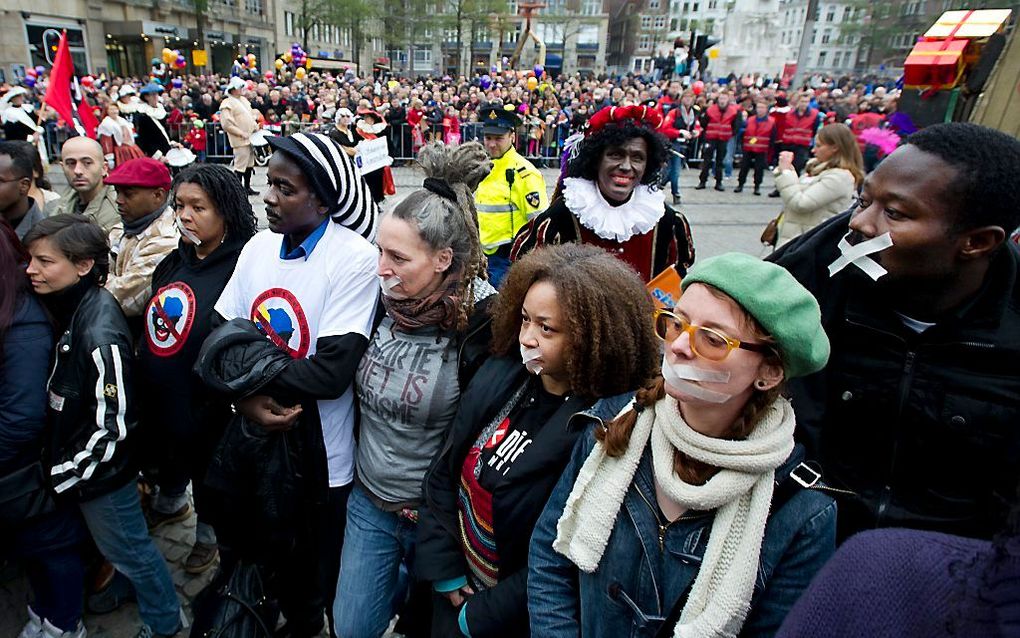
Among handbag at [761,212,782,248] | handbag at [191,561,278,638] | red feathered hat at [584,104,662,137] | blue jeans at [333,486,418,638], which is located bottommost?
handbag at [191,561,278,638]

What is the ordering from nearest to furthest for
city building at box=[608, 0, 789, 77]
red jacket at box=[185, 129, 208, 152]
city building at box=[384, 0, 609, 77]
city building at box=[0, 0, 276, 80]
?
red jacket at box=[185, 129, 208, 152], city building at box=[0, 0, 276, 80], city building at box=[384, 0, 609, 77], city building at box=[608, 0, 789, 77]

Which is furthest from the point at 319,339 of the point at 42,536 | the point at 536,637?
the point at 42,536

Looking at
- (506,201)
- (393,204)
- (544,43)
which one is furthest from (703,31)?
(393,204)

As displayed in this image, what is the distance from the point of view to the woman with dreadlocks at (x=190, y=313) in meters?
2.64

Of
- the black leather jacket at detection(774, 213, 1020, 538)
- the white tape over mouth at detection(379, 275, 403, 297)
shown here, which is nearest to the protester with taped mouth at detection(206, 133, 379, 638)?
the white tape over mouth at detection(379, 275, 403, 297)

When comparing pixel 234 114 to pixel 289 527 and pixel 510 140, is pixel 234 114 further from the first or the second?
pixel 289 527

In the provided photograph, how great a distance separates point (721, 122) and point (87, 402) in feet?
42.3

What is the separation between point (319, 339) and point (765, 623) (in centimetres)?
164

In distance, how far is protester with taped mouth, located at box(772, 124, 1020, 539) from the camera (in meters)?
1.50

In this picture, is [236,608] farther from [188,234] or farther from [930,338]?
[930,338]

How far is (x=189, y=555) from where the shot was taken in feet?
10.4

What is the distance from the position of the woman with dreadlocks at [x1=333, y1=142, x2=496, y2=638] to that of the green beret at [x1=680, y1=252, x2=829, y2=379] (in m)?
1.02

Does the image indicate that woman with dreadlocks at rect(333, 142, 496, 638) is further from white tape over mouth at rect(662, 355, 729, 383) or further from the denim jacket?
white tape over mouth at rect(662, 355, 729, 383)

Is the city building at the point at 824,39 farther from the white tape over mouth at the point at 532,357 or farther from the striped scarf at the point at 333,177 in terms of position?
the white tape over mouth at the point at 532,357
